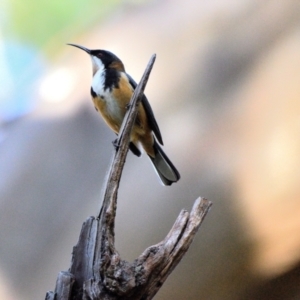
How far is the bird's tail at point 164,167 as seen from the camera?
1336mm

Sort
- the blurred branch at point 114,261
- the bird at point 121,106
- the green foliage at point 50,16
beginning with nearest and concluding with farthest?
the blurred branch at point 114,261 < the bird at point 121,106 < the green foliage at point 50,16

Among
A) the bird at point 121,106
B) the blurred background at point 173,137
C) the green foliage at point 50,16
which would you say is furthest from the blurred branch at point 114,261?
the green foliage at point 50,16

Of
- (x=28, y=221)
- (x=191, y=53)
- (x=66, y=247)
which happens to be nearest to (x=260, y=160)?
(x=191, y=53)

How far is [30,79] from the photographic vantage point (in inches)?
64.4

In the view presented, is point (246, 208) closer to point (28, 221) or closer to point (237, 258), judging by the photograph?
point (237, 258)

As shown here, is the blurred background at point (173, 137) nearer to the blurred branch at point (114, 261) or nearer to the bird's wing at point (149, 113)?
the bird's wing at point (149, 113)

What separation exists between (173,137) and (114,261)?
0.91 m

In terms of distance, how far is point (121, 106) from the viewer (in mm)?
1226

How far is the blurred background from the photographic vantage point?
1.61 metres

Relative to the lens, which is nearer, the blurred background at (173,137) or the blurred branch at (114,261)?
the blurred branch at (114,261)

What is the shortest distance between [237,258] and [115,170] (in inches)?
35.1

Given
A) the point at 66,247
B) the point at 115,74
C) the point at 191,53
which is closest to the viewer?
the point at 115,74

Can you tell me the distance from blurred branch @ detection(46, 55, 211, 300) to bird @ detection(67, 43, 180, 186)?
0.90 ft

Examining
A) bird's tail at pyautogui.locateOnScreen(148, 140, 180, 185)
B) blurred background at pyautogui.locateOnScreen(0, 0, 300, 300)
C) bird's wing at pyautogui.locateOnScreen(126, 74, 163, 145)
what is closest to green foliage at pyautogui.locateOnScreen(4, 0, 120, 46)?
blurred background at pyautogui.locateOnScreen(0, 0, 300, 300)
